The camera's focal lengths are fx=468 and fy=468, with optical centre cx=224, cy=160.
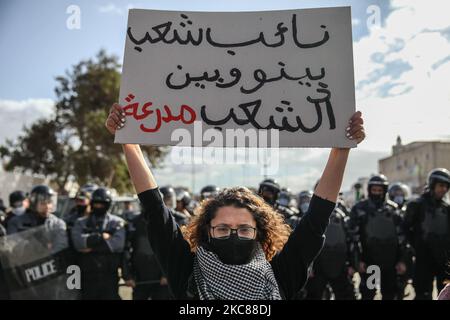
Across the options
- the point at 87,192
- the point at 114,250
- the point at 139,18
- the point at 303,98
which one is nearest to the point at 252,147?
the point at 303,98

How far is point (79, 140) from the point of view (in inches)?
1005

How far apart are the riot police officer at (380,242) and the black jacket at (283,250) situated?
4750 millimetres

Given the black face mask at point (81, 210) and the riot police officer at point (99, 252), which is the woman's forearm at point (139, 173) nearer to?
the riot police officer at point (99, 252)

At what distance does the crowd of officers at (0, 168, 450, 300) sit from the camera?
5.49 meters

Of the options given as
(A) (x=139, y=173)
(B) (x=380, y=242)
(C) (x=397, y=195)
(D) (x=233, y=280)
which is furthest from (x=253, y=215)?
(C) (x=397, y=195)

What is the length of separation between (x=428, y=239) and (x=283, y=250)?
4657mm

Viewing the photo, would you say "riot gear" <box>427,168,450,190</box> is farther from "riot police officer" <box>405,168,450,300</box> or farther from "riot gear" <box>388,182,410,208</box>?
"riot gear" <box>388,182,410,208</box>

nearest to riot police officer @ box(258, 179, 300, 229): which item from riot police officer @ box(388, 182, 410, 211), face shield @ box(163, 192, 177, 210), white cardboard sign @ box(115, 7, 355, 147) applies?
face shield @ box(163, 192, 177, 210)

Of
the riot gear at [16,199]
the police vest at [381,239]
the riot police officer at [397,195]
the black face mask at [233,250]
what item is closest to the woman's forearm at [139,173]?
the black face mask at [233,250]

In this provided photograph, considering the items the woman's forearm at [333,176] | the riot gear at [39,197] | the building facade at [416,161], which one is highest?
the building facade at [416,161]

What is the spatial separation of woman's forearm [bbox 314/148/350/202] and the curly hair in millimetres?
286

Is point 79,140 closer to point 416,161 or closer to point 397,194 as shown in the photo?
point 397,194

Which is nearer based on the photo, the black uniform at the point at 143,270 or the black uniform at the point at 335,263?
the black uniform at the point at 143,270

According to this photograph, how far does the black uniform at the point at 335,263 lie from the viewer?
6520 mm
